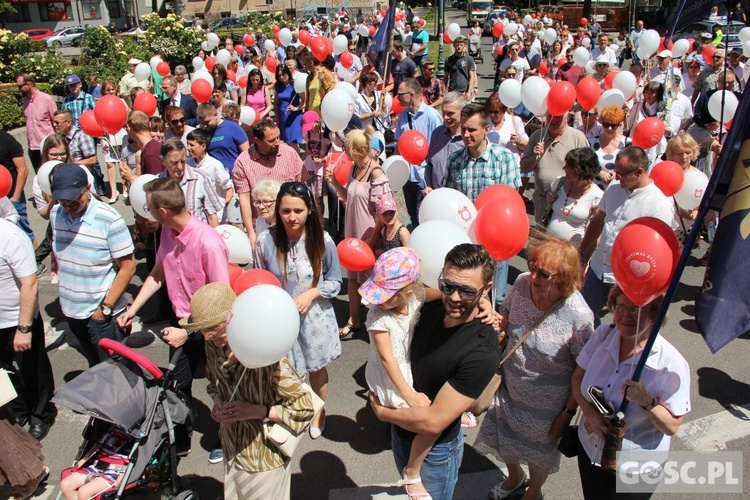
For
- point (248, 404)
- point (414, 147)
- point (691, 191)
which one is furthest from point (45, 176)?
point (691, 191)

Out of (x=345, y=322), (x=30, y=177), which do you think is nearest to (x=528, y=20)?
(x=30, y=177)

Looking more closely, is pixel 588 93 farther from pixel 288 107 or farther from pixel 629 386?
pixel 629 386

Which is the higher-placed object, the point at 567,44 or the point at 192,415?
the point at 567,44

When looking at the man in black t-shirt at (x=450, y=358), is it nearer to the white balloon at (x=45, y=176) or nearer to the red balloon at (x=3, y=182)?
the red balloon at (x=3, y=182)

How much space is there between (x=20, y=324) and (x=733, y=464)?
4.69 m

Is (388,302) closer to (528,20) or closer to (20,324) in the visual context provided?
(20,324)

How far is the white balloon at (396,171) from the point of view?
5.43m

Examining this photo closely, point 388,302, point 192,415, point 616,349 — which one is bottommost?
point 192,415

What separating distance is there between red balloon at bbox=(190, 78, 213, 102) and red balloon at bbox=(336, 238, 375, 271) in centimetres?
490

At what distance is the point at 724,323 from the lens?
7.32 ft

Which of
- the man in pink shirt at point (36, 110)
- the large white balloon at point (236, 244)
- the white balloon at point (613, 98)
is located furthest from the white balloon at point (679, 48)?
the man in pink shirt at point (36, 110)

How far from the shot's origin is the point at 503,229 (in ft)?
11.5

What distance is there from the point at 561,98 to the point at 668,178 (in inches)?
62.0

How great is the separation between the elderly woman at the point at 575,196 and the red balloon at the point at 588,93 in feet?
7.79
